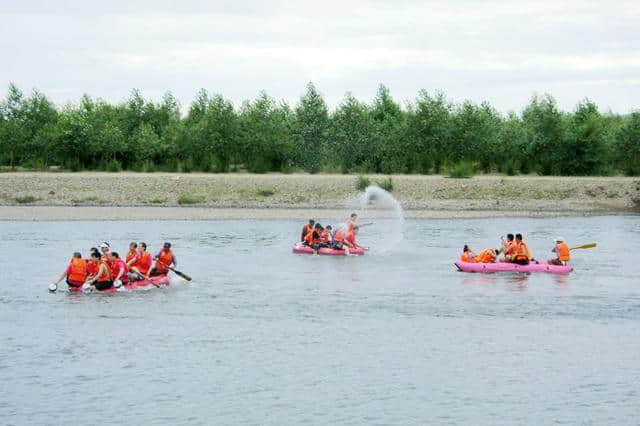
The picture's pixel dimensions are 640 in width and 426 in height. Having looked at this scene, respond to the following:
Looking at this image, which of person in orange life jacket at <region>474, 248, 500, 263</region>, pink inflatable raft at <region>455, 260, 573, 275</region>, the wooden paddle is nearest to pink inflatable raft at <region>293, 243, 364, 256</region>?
pink inflatable raft at <region>455, 260, 573, 275</region>

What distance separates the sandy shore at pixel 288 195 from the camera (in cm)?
6525

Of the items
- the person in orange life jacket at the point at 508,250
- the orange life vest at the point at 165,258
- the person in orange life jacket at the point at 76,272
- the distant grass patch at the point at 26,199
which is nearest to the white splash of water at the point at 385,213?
the person in orange life jacket at the point at 508,250

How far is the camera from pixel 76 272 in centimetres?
3438

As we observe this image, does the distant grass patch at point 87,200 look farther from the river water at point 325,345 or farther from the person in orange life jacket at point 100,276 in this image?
the person in orange life jacket at point 100,276

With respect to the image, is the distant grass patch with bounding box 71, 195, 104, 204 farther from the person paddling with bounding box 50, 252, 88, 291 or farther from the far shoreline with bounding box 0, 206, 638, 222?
the person paddling with bounding box 50, 252, 88, 291

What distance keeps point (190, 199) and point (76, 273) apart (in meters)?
33.6

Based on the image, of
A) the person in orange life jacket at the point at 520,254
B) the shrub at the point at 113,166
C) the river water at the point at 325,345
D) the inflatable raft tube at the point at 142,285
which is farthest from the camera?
the shrub at the point at 113,166

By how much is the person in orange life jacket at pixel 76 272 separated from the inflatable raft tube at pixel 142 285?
14.2 inches

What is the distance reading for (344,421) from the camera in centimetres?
2141

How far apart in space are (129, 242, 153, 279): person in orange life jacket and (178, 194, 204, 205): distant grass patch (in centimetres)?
3148

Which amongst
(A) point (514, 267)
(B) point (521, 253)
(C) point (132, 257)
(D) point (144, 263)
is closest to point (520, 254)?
(B) point (521, 253)

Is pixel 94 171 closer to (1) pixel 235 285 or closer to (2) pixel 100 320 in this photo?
(1) pixel 235 285

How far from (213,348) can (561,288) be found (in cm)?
1477

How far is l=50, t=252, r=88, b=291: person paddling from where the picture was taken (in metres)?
34.3
